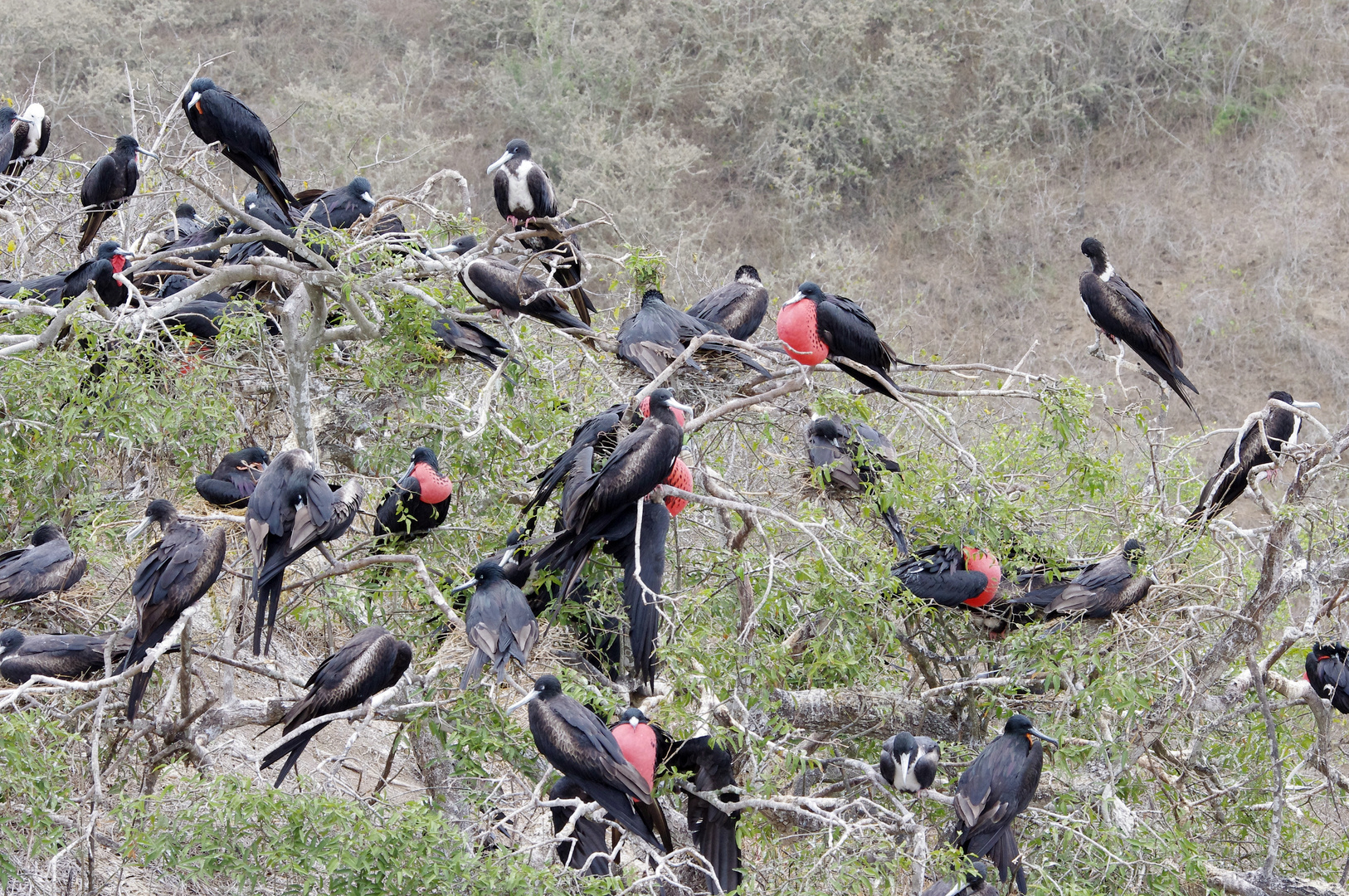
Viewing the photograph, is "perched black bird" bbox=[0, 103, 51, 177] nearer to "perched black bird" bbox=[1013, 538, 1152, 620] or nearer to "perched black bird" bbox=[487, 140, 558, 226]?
"perched black bird" bbox=[487, 140, 558, 226]

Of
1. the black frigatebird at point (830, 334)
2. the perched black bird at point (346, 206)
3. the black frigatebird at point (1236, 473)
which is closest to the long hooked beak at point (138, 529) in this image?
the perched black bird at point (346, 206)

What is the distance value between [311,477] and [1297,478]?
3.09 meters

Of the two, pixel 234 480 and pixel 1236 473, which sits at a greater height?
pixel 1236 473

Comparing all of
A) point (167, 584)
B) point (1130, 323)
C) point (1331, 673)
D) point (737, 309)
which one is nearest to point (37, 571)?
point (167, 584)

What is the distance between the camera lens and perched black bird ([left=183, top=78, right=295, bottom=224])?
5.45m

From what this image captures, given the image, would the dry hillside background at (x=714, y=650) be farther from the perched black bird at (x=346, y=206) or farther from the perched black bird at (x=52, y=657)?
the perched black bird at (x=346, y=206)

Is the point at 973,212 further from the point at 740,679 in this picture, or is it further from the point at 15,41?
the point at 740,679

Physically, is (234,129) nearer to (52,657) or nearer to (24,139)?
(24,139)

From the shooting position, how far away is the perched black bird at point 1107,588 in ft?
14.5

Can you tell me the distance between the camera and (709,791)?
13.0 ft

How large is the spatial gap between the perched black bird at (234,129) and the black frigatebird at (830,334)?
7.05ft

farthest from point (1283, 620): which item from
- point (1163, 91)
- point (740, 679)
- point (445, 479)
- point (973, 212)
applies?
point (1163, 91)

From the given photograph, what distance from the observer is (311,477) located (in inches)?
160

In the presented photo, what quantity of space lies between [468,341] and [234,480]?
3.34ft
